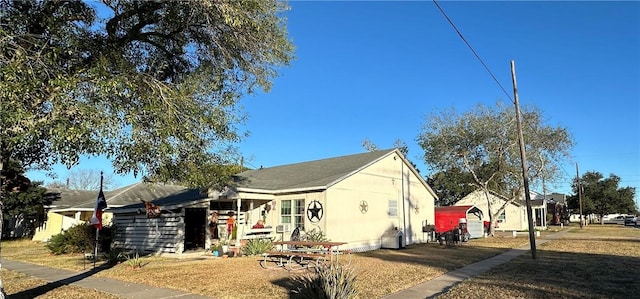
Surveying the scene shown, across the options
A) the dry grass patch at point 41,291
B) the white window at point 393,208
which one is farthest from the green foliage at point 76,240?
the white window at point 393,208

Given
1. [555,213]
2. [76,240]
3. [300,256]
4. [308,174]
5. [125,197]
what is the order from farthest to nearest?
1. [555,213]
2. [125,197]
3. [308,174]
4. [76,240]
5. [300,256]

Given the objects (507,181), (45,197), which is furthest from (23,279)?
(507,181)

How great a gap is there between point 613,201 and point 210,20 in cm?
6901

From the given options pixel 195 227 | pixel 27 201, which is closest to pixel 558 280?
pixel 195 227

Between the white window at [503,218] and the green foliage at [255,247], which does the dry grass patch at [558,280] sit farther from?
the white window at [503,218]

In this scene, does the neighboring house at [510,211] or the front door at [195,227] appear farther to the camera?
the neighboring house at [510,211]

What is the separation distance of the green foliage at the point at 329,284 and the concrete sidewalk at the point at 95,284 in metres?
2.64

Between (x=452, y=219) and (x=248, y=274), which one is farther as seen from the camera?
(x=452, y=219)

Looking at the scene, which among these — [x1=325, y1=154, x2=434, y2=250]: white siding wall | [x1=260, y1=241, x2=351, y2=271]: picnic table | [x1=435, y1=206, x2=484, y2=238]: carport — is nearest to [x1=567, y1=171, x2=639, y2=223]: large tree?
[x1=435, y1=206, x2=484, y2=238]: carport

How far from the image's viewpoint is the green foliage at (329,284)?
6695 mm

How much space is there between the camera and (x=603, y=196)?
61.8m

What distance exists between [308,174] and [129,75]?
43.4 feet

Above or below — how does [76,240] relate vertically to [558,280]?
above

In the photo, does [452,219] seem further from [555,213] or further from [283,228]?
[555,213]
